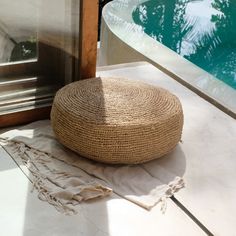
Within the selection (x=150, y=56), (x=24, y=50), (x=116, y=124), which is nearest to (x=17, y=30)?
(x=24, y=50)

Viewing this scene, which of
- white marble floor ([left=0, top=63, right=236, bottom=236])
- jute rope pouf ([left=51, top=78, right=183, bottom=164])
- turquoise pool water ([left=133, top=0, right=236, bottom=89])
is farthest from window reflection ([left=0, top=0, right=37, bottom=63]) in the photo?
turquoise pool water ([left=133, top=0, right=236, bottom=89])

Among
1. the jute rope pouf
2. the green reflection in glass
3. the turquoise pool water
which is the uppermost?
the green reflection in glass

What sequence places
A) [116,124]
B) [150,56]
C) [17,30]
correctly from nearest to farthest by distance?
[116,124] < [17,30] < [150,56]

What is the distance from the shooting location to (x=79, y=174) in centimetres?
155

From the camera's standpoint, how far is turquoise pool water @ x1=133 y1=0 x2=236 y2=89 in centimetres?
402

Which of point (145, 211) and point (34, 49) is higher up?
point (34, 49)

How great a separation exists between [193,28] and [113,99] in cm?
315

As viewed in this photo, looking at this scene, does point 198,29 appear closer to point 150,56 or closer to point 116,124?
point 150,56

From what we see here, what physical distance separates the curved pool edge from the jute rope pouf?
2.00 ft

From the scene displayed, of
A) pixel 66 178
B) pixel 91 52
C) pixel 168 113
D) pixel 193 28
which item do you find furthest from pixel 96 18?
pixel 193 28

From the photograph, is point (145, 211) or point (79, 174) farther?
point (79, 174)

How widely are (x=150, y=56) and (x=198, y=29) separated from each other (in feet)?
6.73

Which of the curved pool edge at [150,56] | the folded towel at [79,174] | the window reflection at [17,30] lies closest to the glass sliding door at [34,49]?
the window reflection at [17,30]

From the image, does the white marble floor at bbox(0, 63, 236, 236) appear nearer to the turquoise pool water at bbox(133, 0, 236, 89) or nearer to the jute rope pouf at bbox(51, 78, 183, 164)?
the jute rope pouf at bbox(51, 78, 183, 164)
